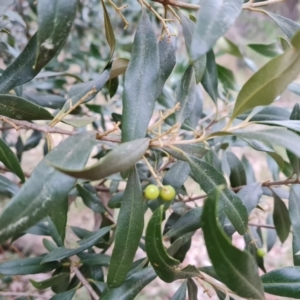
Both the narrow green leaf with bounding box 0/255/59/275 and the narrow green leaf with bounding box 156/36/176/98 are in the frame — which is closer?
the narrow green leaf with bounding box 156/36/176/98

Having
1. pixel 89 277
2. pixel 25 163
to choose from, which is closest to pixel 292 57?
pixel 89 277

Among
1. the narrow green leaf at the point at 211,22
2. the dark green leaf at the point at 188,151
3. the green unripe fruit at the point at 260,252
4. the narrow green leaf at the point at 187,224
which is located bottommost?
the green unripe fruit at the point at 260,252

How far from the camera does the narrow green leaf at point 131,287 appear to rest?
21.6 inches

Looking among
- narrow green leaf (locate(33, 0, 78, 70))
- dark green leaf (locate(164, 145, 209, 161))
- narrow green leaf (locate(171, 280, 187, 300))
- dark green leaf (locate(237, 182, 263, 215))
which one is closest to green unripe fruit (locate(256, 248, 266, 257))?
dark green leaf (locate(237, 182, 263, 215))

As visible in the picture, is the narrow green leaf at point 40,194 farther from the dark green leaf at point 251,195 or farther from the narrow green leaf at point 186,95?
the dark green leaf at point 251,195

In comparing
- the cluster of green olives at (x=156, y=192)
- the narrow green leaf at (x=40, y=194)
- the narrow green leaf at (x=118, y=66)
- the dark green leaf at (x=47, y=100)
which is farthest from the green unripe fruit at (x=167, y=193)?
the dark green leaf at (x=47, y=100)

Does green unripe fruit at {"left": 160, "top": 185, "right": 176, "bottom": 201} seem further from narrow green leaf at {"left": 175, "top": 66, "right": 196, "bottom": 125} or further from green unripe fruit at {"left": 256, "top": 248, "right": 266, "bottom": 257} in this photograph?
green unripe fruit at {"left": 256, "top": 248, "right": 266, "bottom": 257}

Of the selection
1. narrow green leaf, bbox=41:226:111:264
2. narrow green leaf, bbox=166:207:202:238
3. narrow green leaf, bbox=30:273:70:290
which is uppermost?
narrow green leaf, bbox=166:207:202:238

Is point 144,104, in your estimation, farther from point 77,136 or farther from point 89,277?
point 89,277

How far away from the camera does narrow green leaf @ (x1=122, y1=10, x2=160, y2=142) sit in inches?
18.4

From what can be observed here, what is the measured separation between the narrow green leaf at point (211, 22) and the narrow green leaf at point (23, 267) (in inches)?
22.5

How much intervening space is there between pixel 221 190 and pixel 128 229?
14cm

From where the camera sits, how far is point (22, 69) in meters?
0.51

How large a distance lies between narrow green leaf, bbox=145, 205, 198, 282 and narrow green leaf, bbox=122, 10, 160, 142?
0.12m
